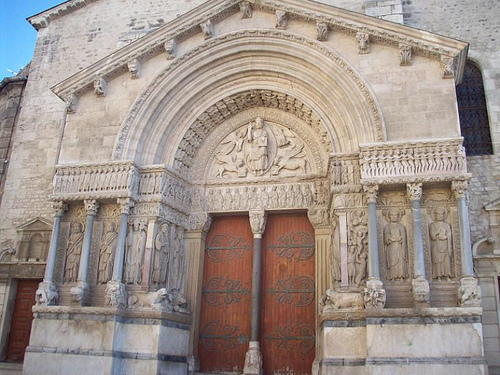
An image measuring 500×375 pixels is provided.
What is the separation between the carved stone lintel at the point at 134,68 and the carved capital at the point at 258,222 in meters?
3.98

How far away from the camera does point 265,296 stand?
37.9ft

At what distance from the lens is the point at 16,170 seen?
14516 mm

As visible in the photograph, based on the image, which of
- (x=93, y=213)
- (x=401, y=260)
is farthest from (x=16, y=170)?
(x=401, y=260)

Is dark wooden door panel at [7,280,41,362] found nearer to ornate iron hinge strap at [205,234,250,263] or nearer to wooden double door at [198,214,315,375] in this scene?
wooden double door at [198,214,315,375]

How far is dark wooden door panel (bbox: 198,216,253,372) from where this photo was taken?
11.4 meters

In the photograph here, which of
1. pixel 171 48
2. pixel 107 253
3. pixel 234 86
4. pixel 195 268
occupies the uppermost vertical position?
pixel 171 48

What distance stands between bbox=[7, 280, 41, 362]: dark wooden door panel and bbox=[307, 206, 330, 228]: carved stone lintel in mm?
7024

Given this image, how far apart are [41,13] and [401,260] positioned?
13037 millimetres

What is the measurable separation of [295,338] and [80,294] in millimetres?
4412

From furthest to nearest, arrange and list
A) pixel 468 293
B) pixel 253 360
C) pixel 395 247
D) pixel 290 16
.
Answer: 1. pixel 290 16
2. pixel 253 360
3. pixel 395 247
4. pixel 468 293

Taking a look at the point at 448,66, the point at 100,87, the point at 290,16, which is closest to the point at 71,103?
the point at 100,87

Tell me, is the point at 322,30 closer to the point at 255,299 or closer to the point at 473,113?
the point at 473,113

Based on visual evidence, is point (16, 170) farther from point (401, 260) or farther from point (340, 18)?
point (401, 260)

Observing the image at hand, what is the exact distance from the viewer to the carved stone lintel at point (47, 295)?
10.6m
